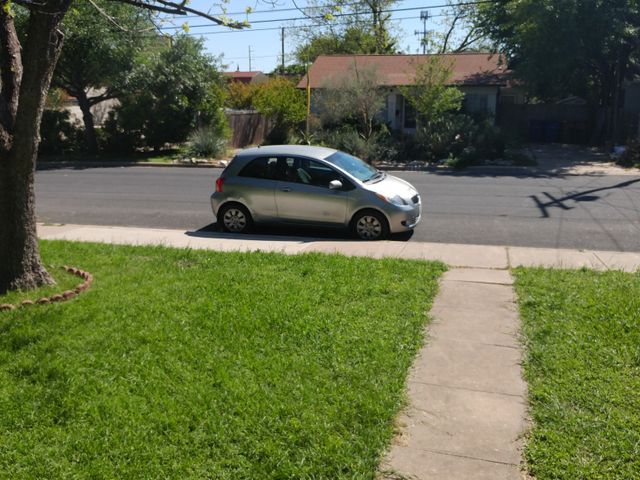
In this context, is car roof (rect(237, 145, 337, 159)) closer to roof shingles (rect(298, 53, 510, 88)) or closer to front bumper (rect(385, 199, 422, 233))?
front bumper (rect(385, 199, 422, 233))

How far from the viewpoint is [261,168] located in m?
11.5

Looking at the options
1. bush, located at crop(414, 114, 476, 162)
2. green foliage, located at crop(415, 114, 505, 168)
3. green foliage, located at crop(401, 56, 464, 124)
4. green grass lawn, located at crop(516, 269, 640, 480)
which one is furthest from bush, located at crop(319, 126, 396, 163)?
green grass lawn, located at crop(516, 269, 640, 480)

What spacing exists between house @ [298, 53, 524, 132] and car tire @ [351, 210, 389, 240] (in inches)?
763

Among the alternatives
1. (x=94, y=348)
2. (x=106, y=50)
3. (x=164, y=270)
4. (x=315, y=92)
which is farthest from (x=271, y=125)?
(x=94, y=348)

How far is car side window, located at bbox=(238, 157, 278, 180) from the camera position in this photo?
37.4 ft

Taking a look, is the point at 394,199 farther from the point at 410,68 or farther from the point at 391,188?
the point at 410,68

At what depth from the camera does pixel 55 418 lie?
4.50m

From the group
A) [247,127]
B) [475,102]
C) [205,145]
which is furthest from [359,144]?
[475,102]

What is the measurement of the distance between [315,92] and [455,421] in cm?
2684

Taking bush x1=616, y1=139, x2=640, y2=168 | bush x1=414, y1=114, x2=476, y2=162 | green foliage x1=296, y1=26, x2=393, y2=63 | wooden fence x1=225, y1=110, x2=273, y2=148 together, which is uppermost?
green foliage x1=296, y1=26, x2=393, y2=63

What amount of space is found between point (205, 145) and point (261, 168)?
15729 mm

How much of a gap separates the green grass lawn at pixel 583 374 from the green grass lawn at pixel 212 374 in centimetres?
103

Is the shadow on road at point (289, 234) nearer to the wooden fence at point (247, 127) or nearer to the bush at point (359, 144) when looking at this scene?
the bush at point (359, 144)

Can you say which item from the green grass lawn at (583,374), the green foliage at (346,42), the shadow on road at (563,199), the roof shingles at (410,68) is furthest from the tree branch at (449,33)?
the green grass lawn at (583,374)
